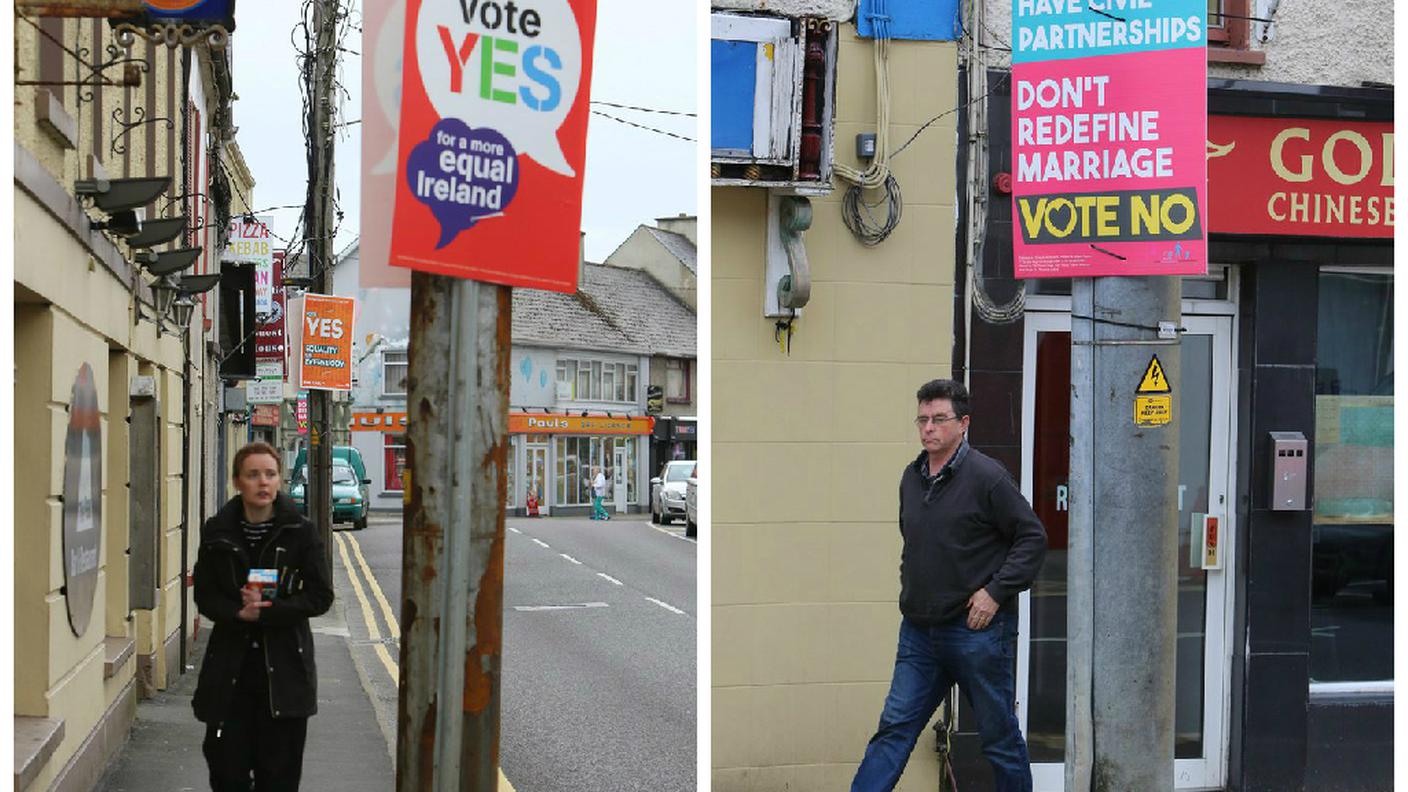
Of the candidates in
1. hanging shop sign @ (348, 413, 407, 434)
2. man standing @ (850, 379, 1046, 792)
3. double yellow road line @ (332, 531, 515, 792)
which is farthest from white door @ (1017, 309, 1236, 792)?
hanging shop sign @ (348, 413, 407, 434)

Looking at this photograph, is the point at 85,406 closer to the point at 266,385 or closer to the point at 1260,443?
the point at 1260,443

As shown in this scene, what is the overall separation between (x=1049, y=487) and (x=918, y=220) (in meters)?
1.47

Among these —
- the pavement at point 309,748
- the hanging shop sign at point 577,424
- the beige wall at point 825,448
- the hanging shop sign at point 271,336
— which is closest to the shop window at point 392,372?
the hanging shop sign at point 577,424

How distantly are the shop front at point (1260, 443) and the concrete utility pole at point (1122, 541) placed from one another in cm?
198

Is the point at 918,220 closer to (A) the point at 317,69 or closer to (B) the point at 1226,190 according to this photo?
(B) the point at 1226,190

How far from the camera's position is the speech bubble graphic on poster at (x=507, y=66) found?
413cm

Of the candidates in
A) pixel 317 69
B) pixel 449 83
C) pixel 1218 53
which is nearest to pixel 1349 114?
pixel 1218 53

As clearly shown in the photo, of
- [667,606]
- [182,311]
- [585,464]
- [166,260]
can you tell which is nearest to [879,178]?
[166,260]

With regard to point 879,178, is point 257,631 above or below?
below

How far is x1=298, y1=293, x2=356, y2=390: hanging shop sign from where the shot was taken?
1738 centimetres

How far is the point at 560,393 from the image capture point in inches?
2133

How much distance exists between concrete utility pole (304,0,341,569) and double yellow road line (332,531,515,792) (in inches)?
50.4

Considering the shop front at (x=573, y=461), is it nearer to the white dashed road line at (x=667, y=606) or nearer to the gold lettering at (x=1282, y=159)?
the white dashed road line at (x=667, y=606)

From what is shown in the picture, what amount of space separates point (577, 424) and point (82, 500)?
4749 centimetres
